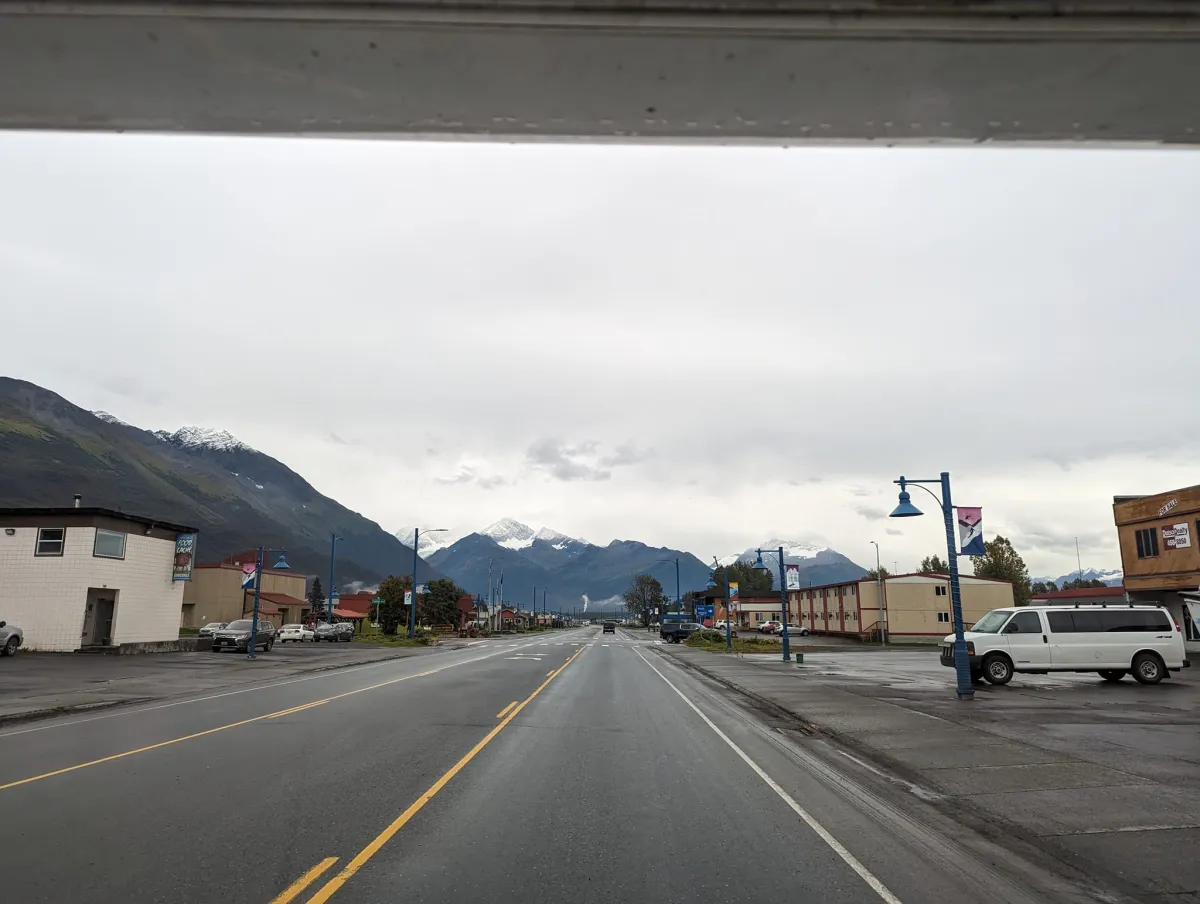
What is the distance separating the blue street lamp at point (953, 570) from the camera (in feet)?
60.4

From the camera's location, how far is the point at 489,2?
12.8ft

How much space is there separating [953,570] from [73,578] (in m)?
37.2

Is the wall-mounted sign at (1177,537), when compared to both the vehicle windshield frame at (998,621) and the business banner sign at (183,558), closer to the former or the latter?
the vehicle windshield frame at (998,621)

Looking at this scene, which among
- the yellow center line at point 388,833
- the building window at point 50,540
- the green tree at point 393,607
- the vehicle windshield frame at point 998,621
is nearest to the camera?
the yellow center line at point 388,833

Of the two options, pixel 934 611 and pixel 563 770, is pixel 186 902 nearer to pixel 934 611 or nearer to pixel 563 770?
pixel 563 770

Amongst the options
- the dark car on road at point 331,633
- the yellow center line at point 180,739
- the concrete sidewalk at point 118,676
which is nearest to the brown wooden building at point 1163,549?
the yellow center line at point 180,739

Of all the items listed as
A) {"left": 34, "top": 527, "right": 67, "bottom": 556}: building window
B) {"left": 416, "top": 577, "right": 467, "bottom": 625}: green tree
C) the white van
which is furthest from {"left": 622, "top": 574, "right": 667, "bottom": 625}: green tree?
the white van

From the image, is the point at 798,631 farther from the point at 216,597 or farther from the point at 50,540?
the point at 50,540

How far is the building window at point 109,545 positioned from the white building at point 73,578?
4cm

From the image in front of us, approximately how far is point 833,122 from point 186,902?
21.8 feet

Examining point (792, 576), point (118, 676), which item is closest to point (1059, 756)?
point (118, 676)

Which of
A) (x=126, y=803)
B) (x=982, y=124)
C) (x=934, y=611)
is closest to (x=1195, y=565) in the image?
(x=934, y=611)

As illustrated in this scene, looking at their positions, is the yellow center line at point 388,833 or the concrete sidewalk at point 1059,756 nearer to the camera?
the yellow center line at point 388,833

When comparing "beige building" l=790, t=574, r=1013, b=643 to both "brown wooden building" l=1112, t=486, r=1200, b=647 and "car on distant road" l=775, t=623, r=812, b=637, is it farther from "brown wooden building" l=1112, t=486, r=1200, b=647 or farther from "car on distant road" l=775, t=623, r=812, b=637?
"brown wooden building" l=1112, t=486, r=1200, b=647
